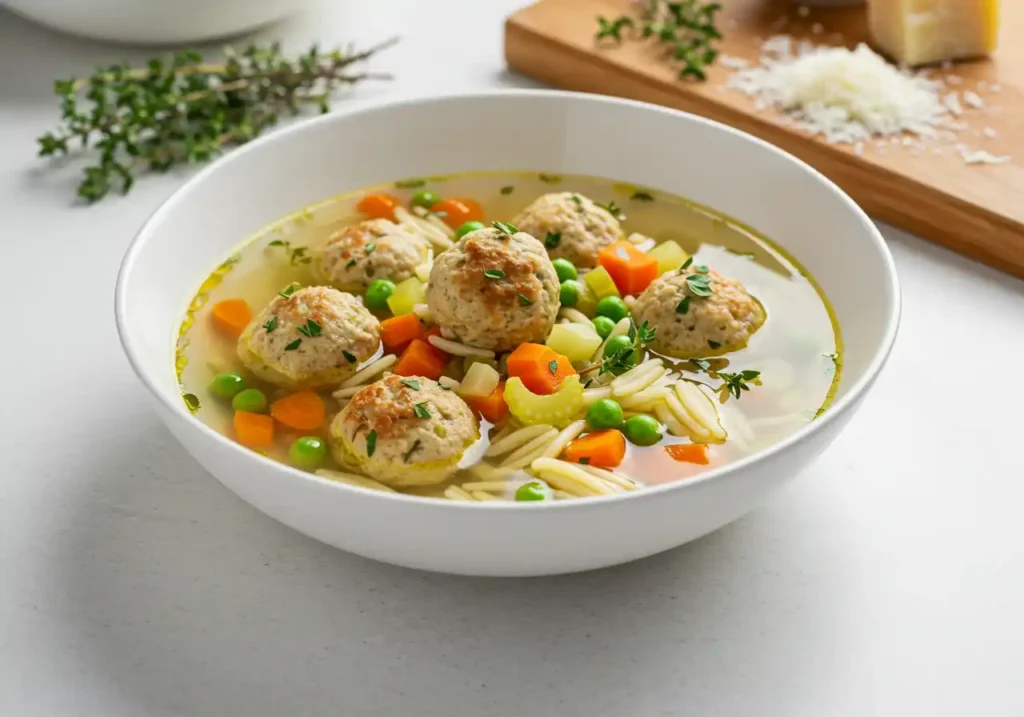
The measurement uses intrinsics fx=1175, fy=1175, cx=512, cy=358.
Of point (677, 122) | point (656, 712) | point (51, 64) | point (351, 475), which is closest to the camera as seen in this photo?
point (656, 712)

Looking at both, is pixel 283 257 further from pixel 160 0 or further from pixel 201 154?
pixel 160 0

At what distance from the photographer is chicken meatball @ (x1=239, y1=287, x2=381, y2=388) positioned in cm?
341

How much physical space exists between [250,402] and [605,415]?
1.01 meters

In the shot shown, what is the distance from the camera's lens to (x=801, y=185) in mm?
3896

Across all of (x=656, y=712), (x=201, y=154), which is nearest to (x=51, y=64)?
(x=201, y=154)

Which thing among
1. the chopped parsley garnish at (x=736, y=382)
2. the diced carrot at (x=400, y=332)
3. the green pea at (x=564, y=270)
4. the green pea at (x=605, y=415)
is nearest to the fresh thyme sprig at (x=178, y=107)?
the diced carrot at (x=400, y=332)

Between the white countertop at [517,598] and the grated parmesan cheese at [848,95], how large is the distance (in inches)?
50.7

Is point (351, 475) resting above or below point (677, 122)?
below

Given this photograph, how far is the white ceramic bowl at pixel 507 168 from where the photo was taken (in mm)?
2590

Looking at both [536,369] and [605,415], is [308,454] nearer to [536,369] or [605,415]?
[536,369]

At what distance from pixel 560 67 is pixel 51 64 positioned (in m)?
2.47

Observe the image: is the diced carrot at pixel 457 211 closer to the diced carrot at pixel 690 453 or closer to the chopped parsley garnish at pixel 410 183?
the chopped parsley garnish at pixel 410 183

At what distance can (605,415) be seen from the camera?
323 centimetres

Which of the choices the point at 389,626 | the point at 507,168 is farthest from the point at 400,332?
the point at 507,168
